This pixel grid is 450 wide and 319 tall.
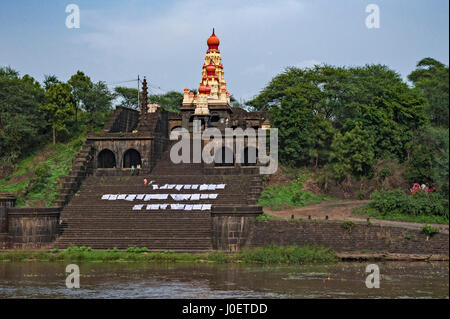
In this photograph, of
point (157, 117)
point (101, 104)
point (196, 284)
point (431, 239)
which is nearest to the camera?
point (196, 284)

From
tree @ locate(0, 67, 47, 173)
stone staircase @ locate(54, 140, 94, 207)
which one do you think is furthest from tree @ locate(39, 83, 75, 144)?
stone staircase @ locate(54, 140, 94, 207)

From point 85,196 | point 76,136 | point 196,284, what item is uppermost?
point 76,136

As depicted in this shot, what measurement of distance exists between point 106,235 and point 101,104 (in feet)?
86.9

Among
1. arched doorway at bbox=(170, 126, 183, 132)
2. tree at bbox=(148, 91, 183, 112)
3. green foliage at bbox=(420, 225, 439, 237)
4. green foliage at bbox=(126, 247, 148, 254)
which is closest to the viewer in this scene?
green foliage at bbox=(420, 225, 439, 237)

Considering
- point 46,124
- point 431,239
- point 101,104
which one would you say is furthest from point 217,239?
point 101,104

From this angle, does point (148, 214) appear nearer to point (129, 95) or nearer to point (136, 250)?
point (136, 250)

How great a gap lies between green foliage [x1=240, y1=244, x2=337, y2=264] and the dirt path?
3.57 metres

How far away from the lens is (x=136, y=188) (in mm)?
44500

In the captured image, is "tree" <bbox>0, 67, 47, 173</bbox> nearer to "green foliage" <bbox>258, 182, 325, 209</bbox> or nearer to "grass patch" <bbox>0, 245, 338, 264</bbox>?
"grass patch" <bbox>0, 245, 338, 264</bbox>

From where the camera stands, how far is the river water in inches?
1009

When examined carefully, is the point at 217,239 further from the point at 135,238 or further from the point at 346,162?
the point at 346,162

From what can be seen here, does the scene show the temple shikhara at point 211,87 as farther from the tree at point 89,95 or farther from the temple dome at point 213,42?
the tree at point 89,95

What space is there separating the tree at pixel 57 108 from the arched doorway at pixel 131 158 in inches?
313

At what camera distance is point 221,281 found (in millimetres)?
28672
